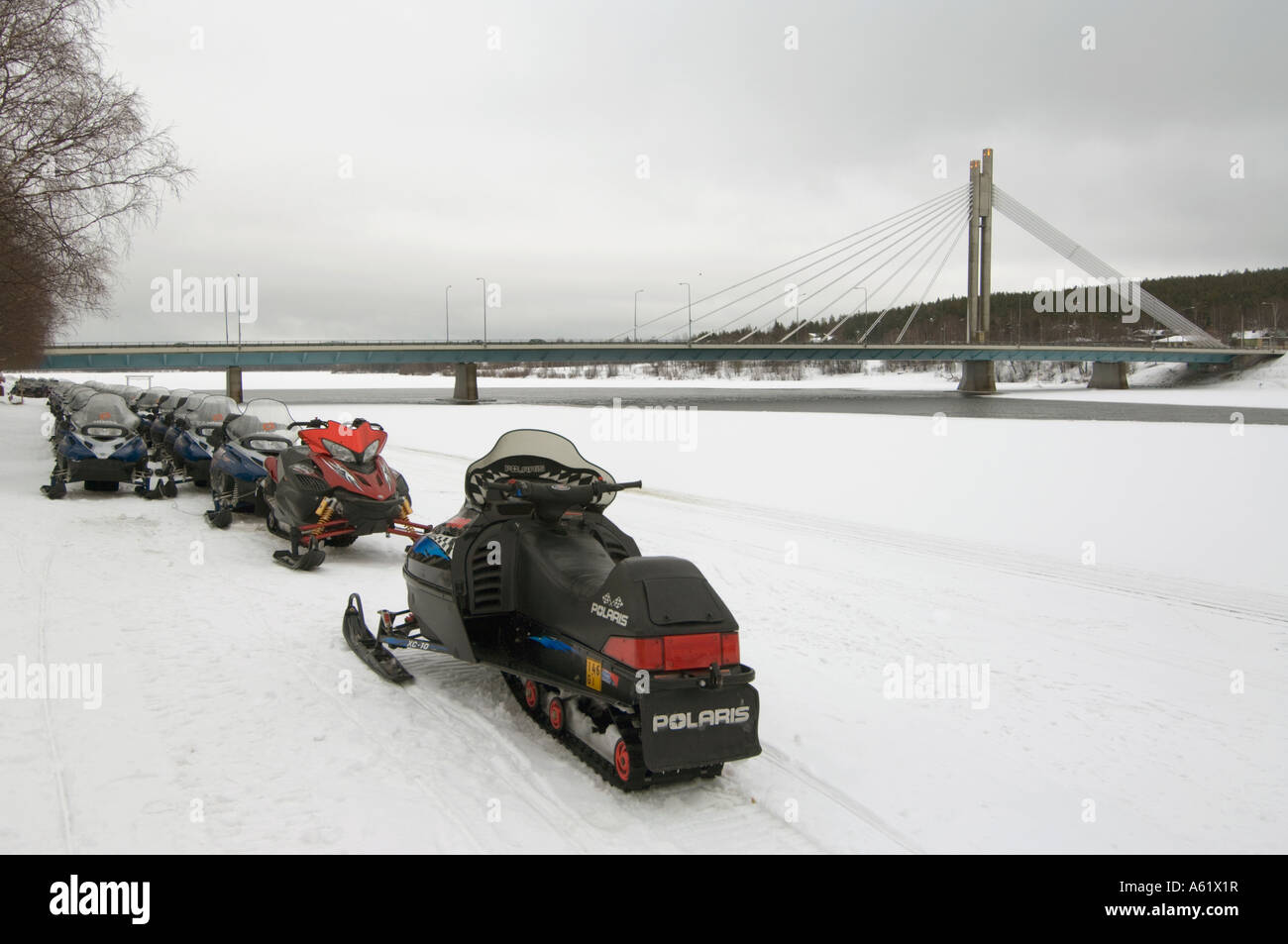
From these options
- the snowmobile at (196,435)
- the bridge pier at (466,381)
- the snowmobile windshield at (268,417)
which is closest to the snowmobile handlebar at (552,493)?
the snowmobile windshield at (268,417)

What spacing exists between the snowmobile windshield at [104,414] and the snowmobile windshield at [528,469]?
1088 cm

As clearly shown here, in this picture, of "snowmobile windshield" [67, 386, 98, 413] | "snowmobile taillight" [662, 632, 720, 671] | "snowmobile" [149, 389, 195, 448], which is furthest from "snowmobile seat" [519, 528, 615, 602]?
"snowmobile" [149, 389, 195, 448]

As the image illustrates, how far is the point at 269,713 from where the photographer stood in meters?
4.66

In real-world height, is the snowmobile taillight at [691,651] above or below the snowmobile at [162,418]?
below

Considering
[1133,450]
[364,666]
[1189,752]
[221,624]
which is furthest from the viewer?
[1133,450]

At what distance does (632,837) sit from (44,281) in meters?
16.8

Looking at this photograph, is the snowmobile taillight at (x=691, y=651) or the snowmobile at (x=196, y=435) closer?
the snowmobile taillight at (x=691, y=651)

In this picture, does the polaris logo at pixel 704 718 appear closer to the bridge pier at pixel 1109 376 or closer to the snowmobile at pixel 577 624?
the snowmobile at pixel 577 624

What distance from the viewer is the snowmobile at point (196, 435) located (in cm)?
1323

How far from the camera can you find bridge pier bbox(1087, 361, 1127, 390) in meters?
73.4

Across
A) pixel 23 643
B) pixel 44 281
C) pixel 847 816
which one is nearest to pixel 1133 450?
pixel 847 816

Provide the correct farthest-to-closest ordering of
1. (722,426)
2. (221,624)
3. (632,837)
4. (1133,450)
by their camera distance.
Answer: (722,426)
(1133,450)
(221,624)
(632,837)

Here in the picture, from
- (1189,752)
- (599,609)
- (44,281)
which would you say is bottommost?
(1189,752)

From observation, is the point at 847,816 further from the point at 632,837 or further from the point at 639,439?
the point at 639,439
